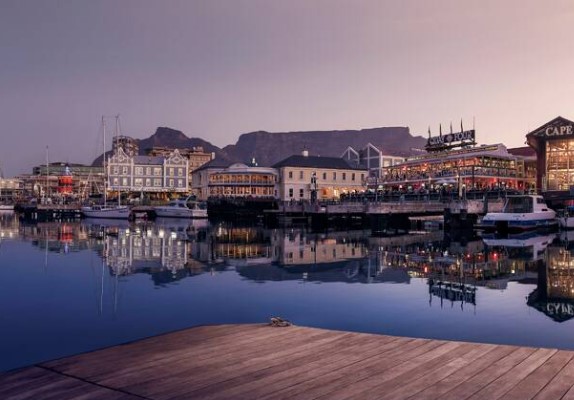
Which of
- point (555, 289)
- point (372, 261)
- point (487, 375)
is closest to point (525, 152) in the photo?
point (372, 261)

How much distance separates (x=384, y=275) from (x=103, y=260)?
18.3m

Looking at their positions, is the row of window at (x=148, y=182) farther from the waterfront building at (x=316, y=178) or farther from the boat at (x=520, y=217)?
the boat at (x=520, y=217)

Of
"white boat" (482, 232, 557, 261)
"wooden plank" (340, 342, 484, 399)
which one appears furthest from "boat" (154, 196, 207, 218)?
"wooden plank" (340, 342, 484, 399)

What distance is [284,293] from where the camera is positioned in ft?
71.3

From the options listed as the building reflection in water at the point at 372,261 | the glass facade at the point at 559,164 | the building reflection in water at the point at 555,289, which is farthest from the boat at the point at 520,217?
the glass facade at the point at 559,164

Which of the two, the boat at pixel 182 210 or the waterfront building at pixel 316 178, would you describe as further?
the waterfront building at pixel 316 178

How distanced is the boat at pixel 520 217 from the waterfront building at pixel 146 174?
102 m

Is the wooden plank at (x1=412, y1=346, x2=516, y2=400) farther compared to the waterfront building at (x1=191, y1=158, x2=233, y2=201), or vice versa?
the waterfront building at (x1=191, y1=158, x2=233, y2=201)

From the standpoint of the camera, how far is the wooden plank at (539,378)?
267 inches

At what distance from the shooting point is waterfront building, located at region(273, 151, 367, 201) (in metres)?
111

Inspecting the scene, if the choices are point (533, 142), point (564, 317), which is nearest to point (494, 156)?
point (533, 142)

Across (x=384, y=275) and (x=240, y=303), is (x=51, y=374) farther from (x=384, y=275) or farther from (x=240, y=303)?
(x=384, y=275)

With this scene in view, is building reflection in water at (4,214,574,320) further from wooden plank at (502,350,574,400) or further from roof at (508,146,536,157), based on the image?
roof at (508,146,536,157)

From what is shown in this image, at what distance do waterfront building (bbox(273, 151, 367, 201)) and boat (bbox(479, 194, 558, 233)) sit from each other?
1998 inches
